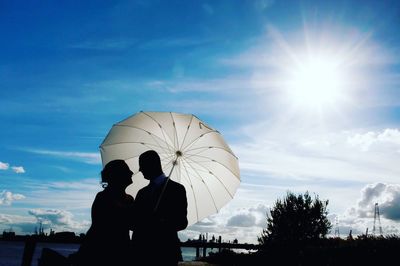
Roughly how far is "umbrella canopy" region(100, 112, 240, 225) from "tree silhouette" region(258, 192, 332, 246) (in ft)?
96.9

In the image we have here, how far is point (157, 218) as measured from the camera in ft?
12.9

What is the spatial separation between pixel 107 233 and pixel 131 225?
26 centimetres

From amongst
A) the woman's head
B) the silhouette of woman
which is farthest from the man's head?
the silhouette of woman

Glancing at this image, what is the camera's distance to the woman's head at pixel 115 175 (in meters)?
4.05

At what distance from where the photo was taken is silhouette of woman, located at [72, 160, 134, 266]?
3812 millimetres

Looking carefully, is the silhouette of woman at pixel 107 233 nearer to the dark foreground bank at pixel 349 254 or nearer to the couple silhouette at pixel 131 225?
the couple silhouette at pixel 131 225

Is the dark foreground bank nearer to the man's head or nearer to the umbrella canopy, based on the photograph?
the umbrella canopy

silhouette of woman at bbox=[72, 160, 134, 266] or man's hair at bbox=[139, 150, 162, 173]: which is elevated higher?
man's hair at bbox=[139, 150, 162, 173]

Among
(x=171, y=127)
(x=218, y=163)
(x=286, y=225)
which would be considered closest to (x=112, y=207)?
(x=171, y=127)

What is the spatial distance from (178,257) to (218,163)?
95.5 inches

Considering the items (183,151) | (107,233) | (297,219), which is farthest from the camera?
(297,219)

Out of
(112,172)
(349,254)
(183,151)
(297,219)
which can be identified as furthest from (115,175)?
(297,219)

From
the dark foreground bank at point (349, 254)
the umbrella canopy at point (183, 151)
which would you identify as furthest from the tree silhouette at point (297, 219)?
the umbrella canopy at point (183, 151)

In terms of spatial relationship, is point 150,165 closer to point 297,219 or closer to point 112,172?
point 112,172
